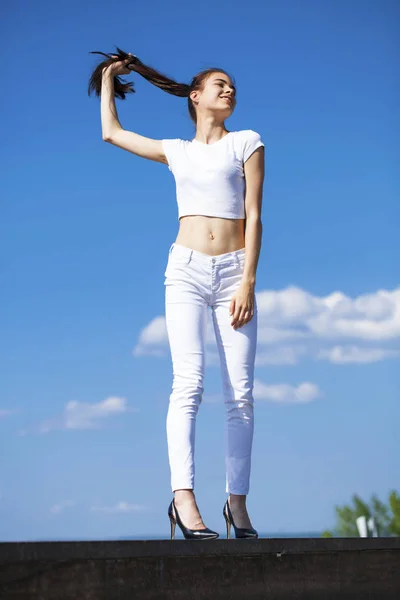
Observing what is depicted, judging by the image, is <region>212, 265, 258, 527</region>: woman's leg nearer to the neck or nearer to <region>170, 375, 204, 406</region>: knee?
<region>170, 375, 204, 406</region>: knee

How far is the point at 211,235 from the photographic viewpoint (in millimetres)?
4016

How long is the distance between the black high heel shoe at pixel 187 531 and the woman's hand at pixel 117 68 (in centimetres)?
225

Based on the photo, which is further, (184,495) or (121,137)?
(121,137)

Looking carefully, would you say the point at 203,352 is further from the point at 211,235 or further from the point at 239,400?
the point at 211,235

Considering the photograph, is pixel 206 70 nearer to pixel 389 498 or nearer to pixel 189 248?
pixel 189 248

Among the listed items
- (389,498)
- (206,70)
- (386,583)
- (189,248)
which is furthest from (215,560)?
(389,498)

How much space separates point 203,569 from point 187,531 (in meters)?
0.56

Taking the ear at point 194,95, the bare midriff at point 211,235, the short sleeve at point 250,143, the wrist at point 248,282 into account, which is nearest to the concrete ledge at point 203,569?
the wrist at point 248,282

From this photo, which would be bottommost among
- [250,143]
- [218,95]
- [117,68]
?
[250,143]

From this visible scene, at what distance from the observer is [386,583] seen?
11.6 ft

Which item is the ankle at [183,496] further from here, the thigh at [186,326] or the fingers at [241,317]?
the fingers at [241,317]

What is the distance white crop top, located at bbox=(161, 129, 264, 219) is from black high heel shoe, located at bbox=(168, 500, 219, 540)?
138 centimetres

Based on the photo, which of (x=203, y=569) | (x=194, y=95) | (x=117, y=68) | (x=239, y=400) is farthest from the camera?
(x=117, y=68)

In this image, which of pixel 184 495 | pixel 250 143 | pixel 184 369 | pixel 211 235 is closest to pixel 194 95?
pixel 250 143
